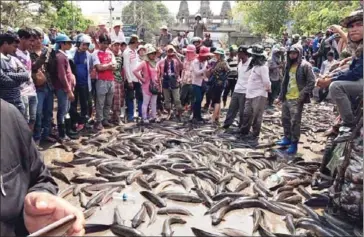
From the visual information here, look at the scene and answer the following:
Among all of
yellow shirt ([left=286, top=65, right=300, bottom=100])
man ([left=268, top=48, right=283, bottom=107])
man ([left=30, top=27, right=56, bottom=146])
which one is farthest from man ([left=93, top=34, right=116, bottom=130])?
man ([left=268, top=48, right=283, bottom=107])

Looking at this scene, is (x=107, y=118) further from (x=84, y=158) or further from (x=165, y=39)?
(x=165, y=39)

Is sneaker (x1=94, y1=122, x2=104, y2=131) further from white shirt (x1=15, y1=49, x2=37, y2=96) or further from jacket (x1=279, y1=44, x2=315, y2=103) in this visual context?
jacket (x1=279, y1=44, x2=315, y2=103)

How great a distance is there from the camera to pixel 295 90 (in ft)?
29.2

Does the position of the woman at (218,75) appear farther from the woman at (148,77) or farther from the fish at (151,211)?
the fish at (151,211)

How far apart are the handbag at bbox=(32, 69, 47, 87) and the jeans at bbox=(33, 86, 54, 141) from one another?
19cm

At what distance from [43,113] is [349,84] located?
259 inches

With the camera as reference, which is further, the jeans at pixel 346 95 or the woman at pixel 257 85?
the woman at pixel 257 85

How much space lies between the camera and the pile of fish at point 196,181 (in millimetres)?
5066

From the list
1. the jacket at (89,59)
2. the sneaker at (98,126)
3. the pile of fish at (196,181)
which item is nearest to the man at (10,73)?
the pile of fish at (196,181)

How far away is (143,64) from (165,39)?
7240mm

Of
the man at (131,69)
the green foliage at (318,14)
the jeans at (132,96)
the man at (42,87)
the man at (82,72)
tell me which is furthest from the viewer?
the green foliage at (318,14)

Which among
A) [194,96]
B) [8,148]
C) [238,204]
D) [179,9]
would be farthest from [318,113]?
[179,9]

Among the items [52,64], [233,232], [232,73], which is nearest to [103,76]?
[52,64]

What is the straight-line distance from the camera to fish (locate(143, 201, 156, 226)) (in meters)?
5.16
